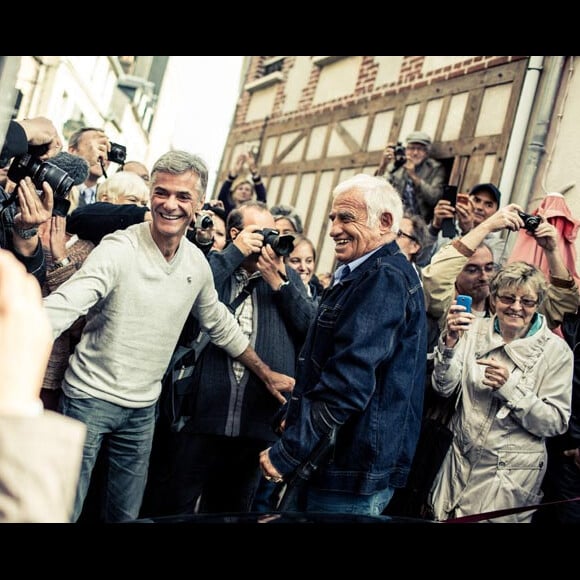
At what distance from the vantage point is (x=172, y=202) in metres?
2.83

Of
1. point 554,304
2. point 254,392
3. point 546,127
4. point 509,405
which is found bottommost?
point 254,392

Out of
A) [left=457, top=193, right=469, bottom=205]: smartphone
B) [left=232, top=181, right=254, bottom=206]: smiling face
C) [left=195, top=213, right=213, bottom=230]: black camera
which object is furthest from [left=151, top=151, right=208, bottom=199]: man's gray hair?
[left=232, top=181, right=254, bottom=206]: smiling face

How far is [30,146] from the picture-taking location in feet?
9.30

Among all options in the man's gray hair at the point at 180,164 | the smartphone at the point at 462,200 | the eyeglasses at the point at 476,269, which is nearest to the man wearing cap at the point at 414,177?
the smartphone at the point at 462,200

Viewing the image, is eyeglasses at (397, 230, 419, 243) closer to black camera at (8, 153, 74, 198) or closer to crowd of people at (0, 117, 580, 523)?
crowd of people at (0, 117, 580, 523)

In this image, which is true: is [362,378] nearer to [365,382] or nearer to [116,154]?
[365,382]

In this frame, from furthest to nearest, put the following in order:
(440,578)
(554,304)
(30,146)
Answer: (554,304) → (30,146) → (440,578)

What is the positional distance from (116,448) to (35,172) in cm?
113

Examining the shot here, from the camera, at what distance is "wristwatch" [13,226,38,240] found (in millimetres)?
2666

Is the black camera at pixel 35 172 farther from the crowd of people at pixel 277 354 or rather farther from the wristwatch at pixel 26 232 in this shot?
the wristwatch at pixel 26 232

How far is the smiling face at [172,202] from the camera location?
2828 millimetres

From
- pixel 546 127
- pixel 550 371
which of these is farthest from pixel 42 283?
pixel 546 127
